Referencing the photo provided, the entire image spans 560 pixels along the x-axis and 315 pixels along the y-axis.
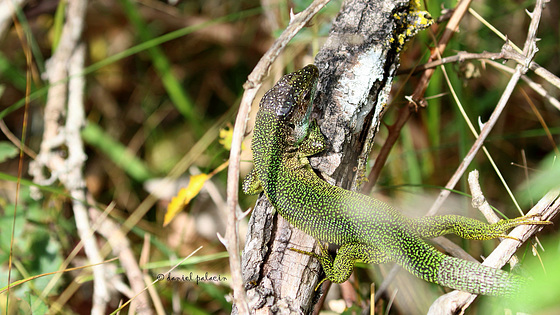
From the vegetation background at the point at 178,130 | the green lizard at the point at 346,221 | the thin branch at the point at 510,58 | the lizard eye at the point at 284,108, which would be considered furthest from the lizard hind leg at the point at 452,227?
the lizard eye at the point at 284,108

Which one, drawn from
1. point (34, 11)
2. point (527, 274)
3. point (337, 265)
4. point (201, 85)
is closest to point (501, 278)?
point (527, 274)

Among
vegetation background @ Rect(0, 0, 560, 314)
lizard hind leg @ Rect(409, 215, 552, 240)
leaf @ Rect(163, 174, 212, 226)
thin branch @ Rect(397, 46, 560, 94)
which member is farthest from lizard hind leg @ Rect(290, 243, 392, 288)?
thin branch @ Rect(397, 46, 560, 94)

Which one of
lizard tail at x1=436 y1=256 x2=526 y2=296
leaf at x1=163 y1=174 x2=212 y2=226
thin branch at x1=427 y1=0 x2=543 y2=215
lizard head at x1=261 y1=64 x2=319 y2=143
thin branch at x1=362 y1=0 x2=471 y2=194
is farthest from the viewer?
leaf at x1=163 y1=174 x2=212 y2=226

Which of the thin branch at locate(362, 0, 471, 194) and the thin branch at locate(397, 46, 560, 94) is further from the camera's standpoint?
the thin branch at locate(362, 0, 471, 194)

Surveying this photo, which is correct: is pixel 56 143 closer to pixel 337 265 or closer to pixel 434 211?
pixel 337 265

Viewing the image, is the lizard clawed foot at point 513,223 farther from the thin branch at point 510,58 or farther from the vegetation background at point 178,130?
the thin branch at point 510,58

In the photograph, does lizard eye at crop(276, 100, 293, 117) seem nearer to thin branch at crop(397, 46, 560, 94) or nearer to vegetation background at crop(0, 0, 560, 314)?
vegetation background at crop(0, 0, 560, 314)

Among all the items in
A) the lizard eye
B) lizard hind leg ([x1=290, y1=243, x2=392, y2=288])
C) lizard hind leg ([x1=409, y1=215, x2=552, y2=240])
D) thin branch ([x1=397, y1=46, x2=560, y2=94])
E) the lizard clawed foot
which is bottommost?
lizard hind leg ([x1=290, y1=243, x2=392, y2=288])

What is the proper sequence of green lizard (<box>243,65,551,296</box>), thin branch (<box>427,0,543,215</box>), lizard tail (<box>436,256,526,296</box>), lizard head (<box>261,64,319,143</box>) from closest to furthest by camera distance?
1. lizard tail (<box>436,256,526,296</box>)
2. green lizard (<box>243,65,551,296</box>)
3. thin branch (<box>427,0,543,215</box>)
4. lizard head (<box>261,64,319,143</box>)
